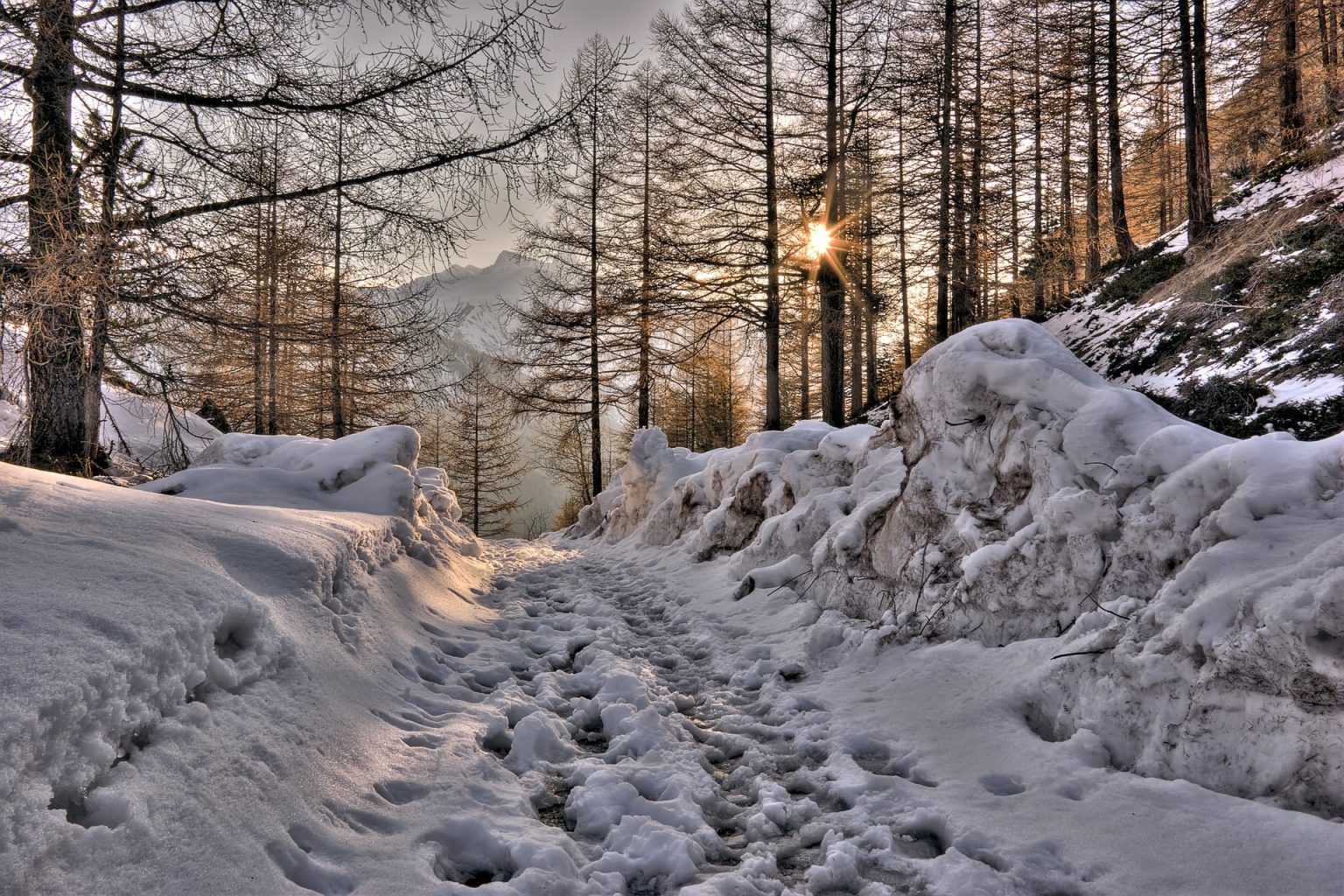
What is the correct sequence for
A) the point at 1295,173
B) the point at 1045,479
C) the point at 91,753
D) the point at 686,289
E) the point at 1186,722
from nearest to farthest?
1. the point at 91,753
2. the point at 1186,722
3. the point at 1045,479
4. the point at 1295,173
5. the point at 686,289

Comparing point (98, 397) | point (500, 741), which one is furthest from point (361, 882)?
point (98, 397)

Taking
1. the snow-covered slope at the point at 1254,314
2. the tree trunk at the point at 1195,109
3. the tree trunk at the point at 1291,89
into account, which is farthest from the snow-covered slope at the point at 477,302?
the tree trunk at the point at 1195,109

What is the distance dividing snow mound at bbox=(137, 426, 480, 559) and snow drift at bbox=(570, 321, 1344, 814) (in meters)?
4.03

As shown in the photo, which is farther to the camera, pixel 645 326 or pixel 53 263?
pixel 645 326

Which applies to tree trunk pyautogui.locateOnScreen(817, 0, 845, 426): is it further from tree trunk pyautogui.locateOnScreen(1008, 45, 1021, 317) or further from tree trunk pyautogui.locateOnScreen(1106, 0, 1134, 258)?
tree trunk pyautogui.locateOnScreen(1106, 0, 1134, 258)

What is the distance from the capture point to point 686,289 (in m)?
12.6

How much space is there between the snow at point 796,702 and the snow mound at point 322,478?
156 cm

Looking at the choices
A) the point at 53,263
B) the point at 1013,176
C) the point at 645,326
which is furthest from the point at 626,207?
the point at 53,263

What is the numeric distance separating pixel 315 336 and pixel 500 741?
426 cm

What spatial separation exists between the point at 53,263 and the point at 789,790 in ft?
15.5

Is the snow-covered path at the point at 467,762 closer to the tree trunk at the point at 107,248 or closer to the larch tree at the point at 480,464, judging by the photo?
the tree trunk at the point at 107,248

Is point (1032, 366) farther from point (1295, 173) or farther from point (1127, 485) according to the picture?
point (1295, 173)

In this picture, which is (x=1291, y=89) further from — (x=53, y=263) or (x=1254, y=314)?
(x=53, y=263)

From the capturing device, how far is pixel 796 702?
146 inches
